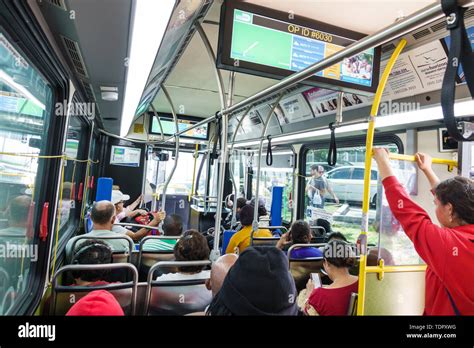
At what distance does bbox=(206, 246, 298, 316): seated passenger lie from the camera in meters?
0.94

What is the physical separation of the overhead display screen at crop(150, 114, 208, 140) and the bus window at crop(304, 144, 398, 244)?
258 centimetres

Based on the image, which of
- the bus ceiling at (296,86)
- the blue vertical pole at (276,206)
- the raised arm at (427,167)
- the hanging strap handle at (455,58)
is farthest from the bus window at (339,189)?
the hanging strap handle at (455,58)

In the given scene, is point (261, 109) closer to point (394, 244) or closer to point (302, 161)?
point (302, 161)

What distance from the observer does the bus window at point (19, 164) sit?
4.98 ft

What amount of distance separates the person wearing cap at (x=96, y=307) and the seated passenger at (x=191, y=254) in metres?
1.00

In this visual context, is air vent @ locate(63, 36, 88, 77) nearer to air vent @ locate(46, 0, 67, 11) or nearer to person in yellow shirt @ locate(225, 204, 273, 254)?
air vent @ locate(46, 0, 67, 11)

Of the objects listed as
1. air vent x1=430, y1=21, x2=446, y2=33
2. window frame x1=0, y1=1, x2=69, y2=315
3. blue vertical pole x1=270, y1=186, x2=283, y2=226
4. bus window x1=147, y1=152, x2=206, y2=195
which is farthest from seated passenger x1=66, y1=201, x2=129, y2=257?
bus window x1=147, y1=152, x2=206, y2=195

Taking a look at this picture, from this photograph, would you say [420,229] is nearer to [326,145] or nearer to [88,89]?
[88,89]

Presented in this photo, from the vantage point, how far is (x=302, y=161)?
4.83 m

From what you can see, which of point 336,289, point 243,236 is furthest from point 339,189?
point 336,289

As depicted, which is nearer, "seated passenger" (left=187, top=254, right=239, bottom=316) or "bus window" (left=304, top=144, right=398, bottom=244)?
"seated passenger" (left=187, top=254, right=239, bottom=316)

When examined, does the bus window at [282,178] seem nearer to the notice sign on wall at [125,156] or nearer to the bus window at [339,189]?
the bus window at [339,189]

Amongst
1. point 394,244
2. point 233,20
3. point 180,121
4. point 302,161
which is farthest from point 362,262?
point 180,121

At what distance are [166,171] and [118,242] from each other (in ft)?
14.0
